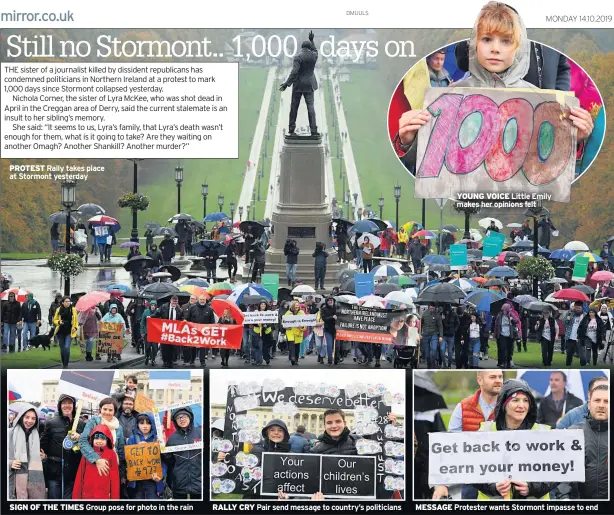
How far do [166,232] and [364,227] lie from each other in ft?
14.0

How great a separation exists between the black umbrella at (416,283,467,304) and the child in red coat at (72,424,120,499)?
702 centimetres

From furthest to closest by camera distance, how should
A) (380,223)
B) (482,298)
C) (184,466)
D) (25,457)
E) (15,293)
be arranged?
(380,223), (482,298), (15,293), (184,466), (25,457)

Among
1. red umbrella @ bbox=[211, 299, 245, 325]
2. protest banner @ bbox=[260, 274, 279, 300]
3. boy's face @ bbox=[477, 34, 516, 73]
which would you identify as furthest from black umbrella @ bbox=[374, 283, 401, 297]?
boy's face @ bbox=[477, 34, 516, 73]

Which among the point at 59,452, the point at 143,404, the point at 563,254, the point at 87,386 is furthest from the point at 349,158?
the point at 59,452

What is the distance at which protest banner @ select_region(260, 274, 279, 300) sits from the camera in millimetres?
51906

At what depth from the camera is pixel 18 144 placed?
50031 mm

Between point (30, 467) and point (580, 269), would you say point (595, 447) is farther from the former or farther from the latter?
point (30, 467)

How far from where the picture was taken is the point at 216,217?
52.8 metres

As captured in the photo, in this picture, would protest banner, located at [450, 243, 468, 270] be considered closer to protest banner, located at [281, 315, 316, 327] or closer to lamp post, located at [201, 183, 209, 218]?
protest banner, located at [281, 315, 316, 327]

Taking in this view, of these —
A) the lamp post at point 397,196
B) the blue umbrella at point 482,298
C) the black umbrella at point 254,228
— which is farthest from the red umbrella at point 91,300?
the blue umbrella at point 482,298

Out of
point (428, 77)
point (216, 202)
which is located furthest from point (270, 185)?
point (428, 77)

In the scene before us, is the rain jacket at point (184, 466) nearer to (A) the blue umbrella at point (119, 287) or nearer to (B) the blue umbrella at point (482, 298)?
(A) the blue umbrella at point (119, 287)

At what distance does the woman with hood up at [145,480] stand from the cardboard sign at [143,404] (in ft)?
0.65

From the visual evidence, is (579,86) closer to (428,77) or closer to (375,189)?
(428,77)
